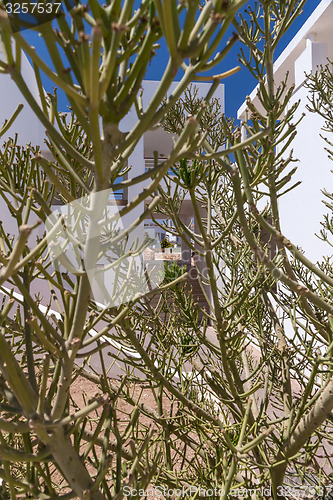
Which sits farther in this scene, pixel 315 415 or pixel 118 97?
pixel 315 415

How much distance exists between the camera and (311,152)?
17.4ft

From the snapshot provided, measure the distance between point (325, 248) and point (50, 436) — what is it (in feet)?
16.4

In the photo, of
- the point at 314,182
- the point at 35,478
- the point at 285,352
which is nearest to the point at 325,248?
the point at 314,182

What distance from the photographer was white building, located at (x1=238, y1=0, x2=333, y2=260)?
4.93 meters

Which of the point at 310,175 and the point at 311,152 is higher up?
the point at 311,152

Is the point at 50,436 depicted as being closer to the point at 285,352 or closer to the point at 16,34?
the point at 16,34

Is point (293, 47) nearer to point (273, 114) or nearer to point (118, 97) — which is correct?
point (273, 114)

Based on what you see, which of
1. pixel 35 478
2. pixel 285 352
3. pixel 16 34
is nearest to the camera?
pixel 16 34

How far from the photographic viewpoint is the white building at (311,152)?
4.93m

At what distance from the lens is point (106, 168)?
0.38 m

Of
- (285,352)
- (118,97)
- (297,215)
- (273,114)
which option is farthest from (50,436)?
(297,215)

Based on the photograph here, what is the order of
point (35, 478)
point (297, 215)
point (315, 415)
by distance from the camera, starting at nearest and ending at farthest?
point (35, 478) → point (315, 415) → point (297, 215)

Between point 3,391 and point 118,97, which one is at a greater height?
point 118,97

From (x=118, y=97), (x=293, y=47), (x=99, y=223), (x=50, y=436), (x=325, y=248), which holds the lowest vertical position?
(x=325, y=248)
